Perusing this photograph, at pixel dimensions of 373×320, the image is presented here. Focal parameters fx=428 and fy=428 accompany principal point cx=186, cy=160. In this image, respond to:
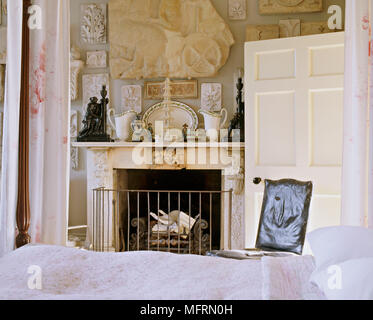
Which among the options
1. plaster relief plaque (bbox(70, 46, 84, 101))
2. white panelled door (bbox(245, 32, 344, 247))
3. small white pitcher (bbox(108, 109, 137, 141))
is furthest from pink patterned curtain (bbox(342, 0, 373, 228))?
plaster relief plaque (bbox(70, 46, 84, 101))

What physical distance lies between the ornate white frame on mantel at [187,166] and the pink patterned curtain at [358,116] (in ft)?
4.94

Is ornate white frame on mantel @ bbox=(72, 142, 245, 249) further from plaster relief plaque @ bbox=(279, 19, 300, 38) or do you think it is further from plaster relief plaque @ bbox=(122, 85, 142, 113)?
plaster relief plaque @ bbox=(279, 19, 300, 38)

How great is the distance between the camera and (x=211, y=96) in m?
4.37

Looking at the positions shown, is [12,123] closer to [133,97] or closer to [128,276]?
[128,276]

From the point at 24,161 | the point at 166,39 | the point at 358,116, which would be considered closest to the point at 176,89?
the point at 166,39

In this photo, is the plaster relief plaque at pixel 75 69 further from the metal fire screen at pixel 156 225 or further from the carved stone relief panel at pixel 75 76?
the metal fire screen at pixel 156 225

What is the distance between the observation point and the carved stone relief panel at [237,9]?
14.1 ft

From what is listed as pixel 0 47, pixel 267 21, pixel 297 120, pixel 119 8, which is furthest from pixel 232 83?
pixel 0 47

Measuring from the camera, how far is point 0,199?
7.16ft

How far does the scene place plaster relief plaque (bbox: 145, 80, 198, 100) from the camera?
4406mm

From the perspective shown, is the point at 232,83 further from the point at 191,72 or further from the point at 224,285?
the point at 224,285

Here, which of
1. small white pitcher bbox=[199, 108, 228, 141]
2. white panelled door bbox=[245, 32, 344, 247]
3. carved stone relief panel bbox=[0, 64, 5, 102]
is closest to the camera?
white panelled door bbox=[245, 32, 344, 247]

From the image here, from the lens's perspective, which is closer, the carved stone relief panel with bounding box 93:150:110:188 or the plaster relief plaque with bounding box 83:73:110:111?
the carved stone relief panel with bounding box 93:150:110:188

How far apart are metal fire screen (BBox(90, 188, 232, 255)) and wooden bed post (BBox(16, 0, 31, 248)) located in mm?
1948
